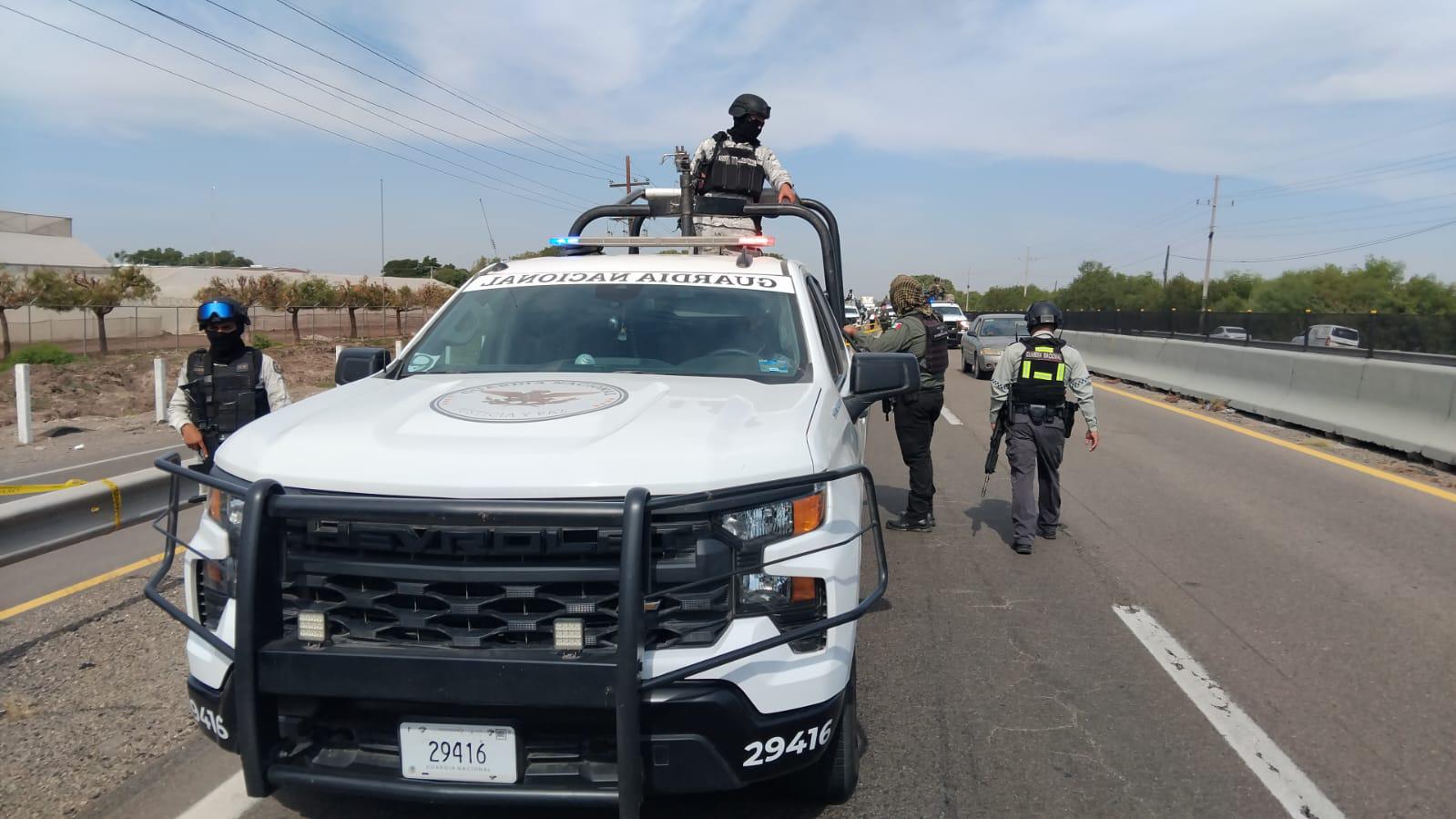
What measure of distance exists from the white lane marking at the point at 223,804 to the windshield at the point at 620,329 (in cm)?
181

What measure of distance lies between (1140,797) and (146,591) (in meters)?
3.48

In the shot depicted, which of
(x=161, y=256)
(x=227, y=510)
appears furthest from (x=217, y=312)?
(x=161, y=256)

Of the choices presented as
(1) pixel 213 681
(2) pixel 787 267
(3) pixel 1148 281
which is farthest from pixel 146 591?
(3) pixel 1148 281

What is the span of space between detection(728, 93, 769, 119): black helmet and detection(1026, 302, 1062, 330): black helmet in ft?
8.24

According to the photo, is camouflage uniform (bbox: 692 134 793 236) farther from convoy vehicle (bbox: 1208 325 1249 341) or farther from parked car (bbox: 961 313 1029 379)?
convoy vehicle (bbox: 1208 325 1249 341)

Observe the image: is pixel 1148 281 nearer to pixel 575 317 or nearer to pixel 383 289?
pixel 383 289

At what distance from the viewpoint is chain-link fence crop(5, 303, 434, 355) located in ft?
143

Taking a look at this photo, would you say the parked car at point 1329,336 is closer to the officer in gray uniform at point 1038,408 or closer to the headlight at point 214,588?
the officer in gray uniform at point 1038,408

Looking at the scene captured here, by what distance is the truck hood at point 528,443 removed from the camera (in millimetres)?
2766

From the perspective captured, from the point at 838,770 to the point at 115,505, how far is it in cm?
557

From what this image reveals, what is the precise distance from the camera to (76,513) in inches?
244

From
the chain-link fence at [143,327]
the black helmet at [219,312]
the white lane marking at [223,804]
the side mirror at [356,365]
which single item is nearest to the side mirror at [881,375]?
the side mirror at [356,365]

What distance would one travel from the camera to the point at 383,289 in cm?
5894

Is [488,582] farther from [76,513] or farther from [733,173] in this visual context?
[733,173]
